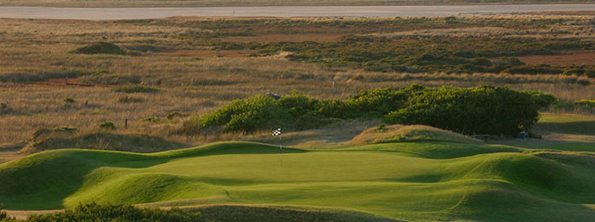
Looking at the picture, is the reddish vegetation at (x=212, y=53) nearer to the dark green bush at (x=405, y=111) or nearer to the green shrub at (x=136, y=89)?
the green shrub at (x=136, y=89)

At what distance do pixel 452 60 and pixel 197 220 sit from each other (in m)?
47.6

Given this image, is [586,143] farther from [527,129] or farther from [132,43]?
[132,43]

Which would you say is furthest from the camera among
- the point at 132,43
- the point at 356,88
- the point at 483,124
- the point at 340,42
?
the point at 340,42

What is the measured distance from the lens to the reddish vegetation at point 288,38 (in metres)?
82.8

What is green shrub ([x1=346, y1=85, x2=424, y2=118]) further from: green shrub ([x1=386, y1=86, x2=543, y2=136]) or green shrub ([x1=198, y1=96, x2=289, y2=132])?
green shrub ([x1=198, y1=96, x2=289, y2=132])

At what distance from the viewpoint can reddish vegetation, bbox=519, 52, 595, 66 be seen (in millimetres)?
56206

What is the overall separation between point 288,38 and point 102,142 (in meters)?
63.5

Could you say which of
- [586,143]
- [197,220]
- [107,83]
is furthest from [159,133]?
[107,83]

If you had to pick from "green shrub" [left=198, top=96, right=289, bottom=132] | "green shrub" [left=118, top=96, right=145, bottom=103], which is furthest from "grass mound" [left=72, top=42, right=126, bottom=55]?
"green shrub" [left=198, top=96, right=289, bottom=132]

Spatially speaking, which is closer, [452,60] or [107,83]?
[107,83]

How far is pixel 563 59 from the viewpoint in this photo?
59.0 m

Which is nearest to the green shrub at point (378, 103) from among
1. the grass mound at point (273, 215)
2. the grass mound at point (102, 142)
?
the grass mound at point (102, 142)

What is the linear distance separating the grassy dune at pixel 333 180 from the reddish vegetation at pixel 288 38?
209ft

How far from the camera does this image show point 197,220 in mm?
10422
